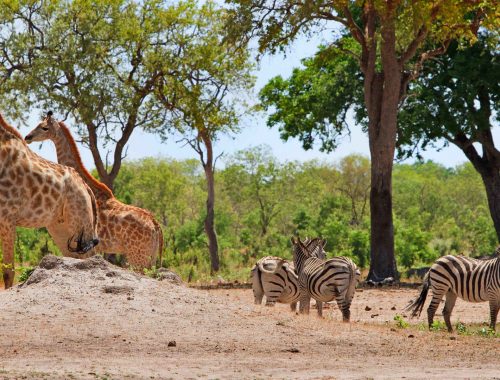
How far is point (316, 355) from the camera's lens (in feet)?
35.2

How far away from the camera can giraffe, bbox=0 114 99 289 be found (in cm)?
1282

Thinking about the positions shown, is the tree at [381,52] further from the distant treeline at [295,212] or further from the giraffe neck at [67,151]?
the giraffe neck at [67,151]

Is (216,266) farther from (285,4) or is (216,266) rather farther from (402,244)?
(285,4)

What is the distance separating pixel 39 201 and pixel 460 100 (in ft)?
62.5

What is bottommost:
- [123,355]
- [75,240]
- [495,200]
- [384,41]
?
[123,355]

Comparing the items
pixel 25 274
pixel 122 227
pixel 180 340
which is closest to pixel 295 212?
pixel 122 227

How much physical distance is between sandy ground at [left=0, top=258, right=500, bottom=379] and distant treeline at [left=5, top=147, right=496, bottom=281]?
55.5ft

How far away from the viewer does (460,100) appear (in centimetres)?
2986

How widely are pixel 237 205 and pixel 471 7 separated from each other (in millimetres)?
41935

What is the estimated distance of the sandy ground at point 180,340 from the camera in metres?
9.50

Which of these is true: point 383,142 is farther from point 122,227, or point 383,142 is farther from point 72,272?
point 72,272

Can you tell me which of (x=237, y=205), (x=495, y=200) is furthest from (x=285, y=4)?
(x=237, y=205)

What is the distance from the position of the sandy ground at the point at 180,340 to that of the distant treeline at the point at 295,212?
55.5 feet

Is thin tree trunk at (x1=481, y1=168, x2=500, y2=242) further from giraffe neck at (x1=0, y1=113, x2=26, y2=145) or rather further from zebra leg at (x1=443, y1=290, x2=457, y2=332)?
giraffe neck at (x1=0, y1=113, x2=26, y2=145)
